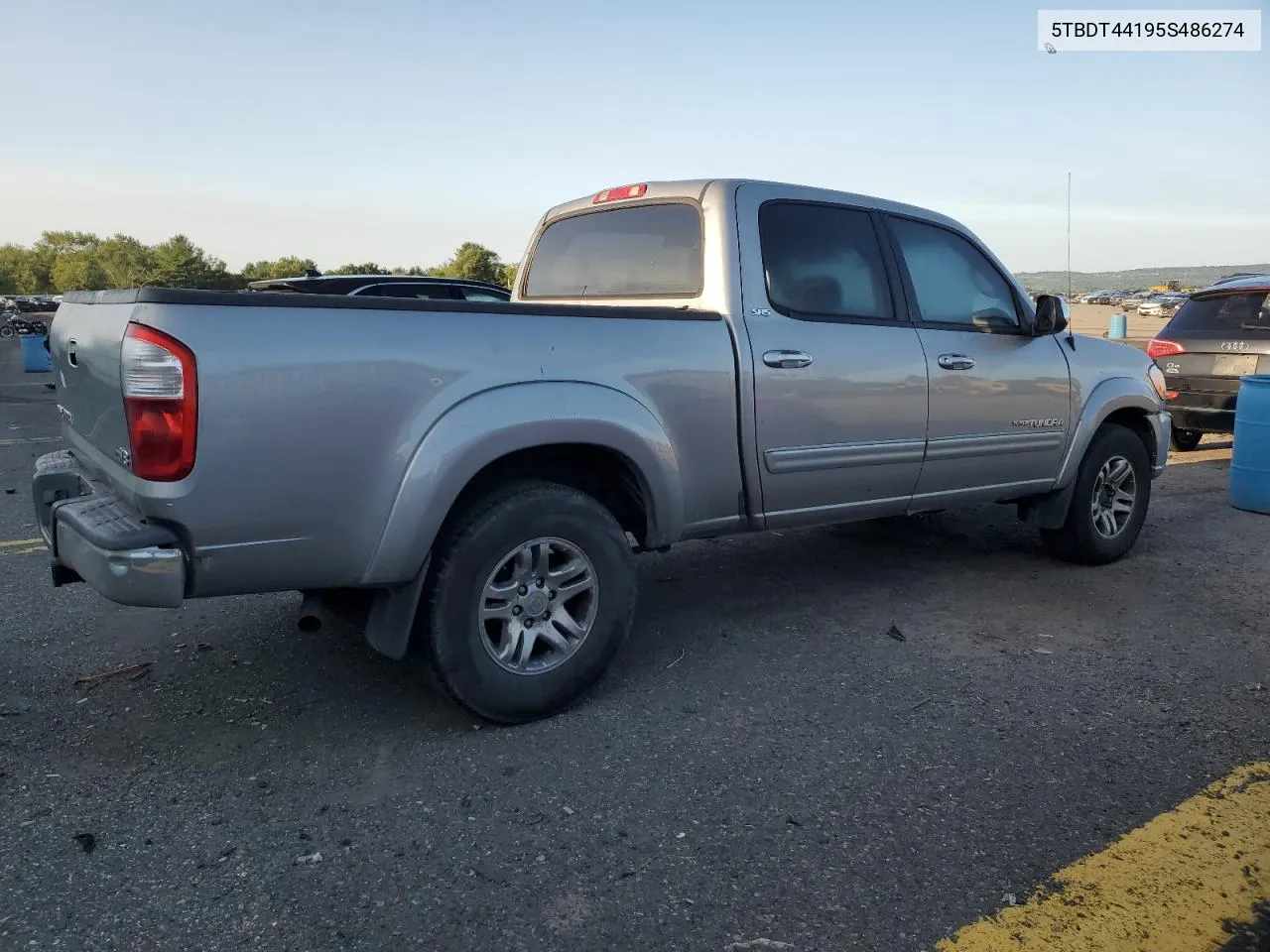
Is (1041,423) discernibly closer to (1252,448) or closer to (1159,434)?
(1159,434)

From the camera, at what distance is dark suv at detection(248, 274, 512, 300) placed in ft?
29.3

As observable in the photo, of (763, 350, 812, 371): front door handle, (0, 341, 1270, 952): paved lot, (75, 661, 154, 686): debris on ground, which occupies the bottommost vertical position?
(0, 341, 1270, 952): paved lot

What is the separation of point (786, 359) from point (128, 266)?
103 metres

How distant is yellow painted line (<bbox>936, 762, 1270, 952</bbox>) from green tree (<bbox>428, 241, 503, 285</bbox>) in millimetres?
69489

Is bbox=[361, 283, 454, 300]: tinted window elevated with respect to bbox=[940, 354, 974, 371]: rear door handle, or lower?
elevated

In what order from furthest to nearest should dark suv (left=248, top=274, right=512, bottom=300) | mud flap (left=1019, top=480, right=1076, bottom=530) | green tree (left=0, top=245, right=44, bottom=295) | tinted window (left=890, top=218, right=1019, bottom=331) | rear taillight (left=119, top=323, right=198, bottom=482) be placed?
1. green tree (left=0, top=245, right=44, bottom=295)
2. dark suv (left=248, top=274, right=512, bottom=300)
3. mud flap (left=1019, top=480, right=1076, bottom=530)
4. tinted window (left=890, top=218, right=1019, bottom=331)
5. rear taillight (left=119, top=323, right=198, bottom=482)

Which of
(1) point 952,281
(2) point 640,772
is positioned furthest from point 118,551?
(1) point 952,281

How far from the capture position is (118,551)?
2.68 metres

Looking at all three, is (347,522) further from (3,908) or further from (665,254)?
(665,254)

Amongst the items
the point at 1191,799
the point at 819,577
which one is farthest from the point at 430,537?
the point at 819,577

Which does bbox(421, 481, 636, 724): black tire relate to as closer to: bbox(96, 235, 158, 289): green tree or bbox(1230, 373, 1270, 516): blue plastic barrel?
bbox(1230, 373, 1270, 516): blue plastic barrel

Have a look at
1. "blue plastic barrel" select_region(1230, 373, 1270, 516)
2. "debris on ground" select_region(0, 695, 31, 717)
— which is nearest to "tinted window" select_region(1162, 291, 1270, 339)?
"blue plastic barrel" select_region(1230, 373, 1270, 516)

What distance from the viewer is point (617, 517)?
3865 millimetres

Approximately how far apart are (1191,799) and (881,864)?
1.08 m
